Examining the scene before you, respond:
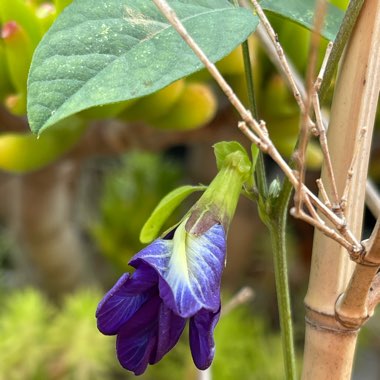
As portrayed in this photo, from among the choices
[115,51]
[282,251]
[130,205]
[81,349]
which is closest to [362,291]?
[282,251]

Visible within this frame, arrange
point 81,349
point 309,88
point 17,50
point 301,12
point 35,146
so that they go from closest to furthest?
point 309,88, point 301,12, point 17,50, point 35,146, point 81,349

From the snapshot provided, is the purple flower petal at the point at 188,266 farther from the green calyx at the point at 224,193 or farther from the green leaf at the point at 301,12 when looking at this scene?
the green leaf at the point at 301,12

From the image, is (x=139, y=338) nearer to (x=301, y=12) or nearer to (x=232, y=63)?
(x=301, y=12)

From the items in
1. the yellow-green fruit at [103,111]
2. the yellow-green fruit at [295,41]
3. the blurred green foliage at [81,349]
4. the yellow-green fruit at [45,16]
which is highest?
the yellow-green fruit at [45,16]

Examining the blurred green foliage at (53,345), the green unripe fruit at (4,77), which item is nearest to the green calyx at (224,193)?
the green unripe fruit at (4,77)

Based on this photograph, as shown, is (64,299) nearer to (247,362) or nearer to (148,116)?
(247,362)

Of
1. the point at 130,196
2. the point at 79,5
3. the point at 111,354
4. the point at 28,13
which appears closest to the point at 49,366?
the point at 111,354
